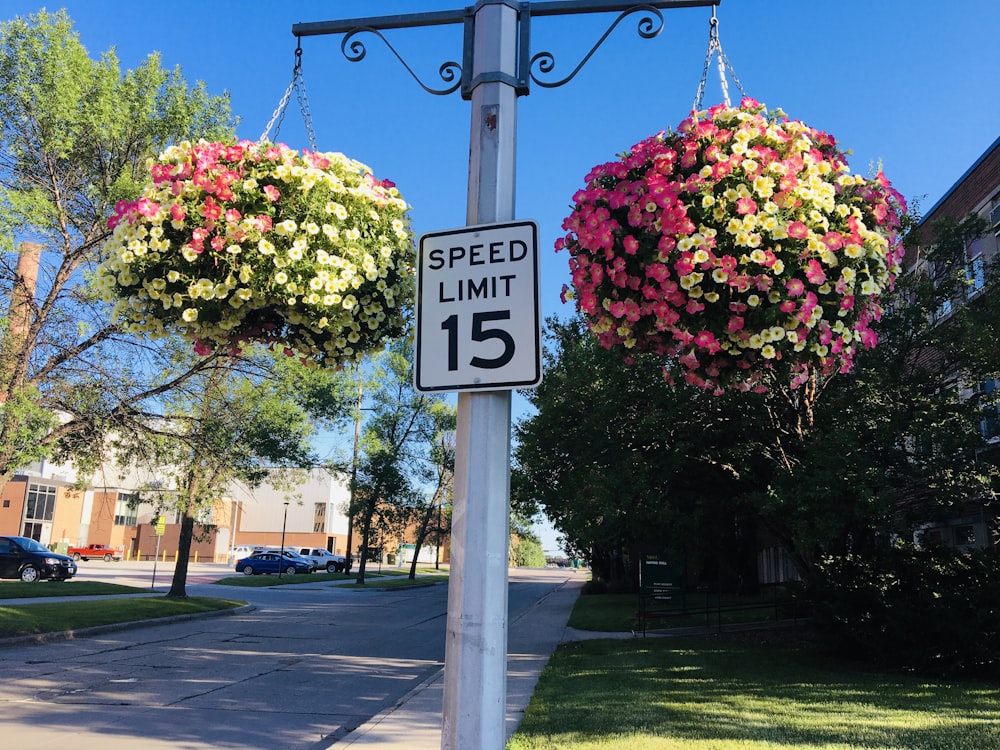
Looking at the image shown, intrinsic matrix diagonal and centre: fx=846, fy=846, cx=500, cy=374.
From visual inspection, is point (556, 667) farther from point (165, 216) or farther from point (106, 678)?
point (165, 216)

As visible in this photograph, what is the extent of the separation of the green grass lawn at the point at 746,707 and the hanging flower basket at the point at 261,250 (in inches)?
191

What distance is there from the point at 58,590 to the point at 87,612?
275 inches

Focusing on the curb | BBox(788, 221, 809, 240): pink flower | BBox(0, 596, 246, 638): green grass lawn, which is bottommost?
the curb

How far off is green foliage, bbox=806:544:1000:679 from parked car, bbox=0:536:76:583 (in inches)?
1122

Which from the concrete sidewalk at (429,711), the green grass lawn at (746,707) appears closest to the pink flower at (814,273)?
the green grass lawn at (746,707)

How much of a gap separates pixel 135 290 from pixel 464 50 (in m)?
1.93

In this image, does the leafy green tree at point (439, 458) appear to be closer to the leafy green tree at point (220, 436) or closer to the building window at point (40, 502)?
the leafy green tree at point (220, 436)

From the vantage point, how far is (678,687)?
424 inches

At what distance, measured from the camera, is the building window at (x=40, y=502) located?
5894 cm

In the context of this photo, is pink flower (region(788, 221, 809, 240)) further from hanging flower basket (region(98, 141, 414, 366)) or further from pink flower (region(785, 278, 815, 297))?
hanging flower basket (region(98, 141, 414, 366))

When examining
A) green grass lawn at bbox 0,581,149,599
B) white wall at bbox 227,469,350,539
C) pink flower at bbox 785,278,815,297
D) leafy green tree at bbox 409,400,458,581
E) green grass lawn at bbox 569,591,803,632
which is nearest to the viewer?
pink flower at bbox 785,278,815,297

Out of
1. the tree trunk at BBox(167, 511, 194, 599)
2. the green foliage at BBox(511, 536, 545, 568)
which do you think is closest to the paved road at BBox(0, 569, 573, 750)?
the tree trunk at BBox(167, 511, 194, 599)

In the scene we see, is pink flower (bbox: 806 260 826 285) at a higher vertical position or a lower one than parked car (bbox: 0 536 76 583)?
higher

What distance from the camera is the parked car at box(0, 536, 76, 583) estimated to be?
103 ft
